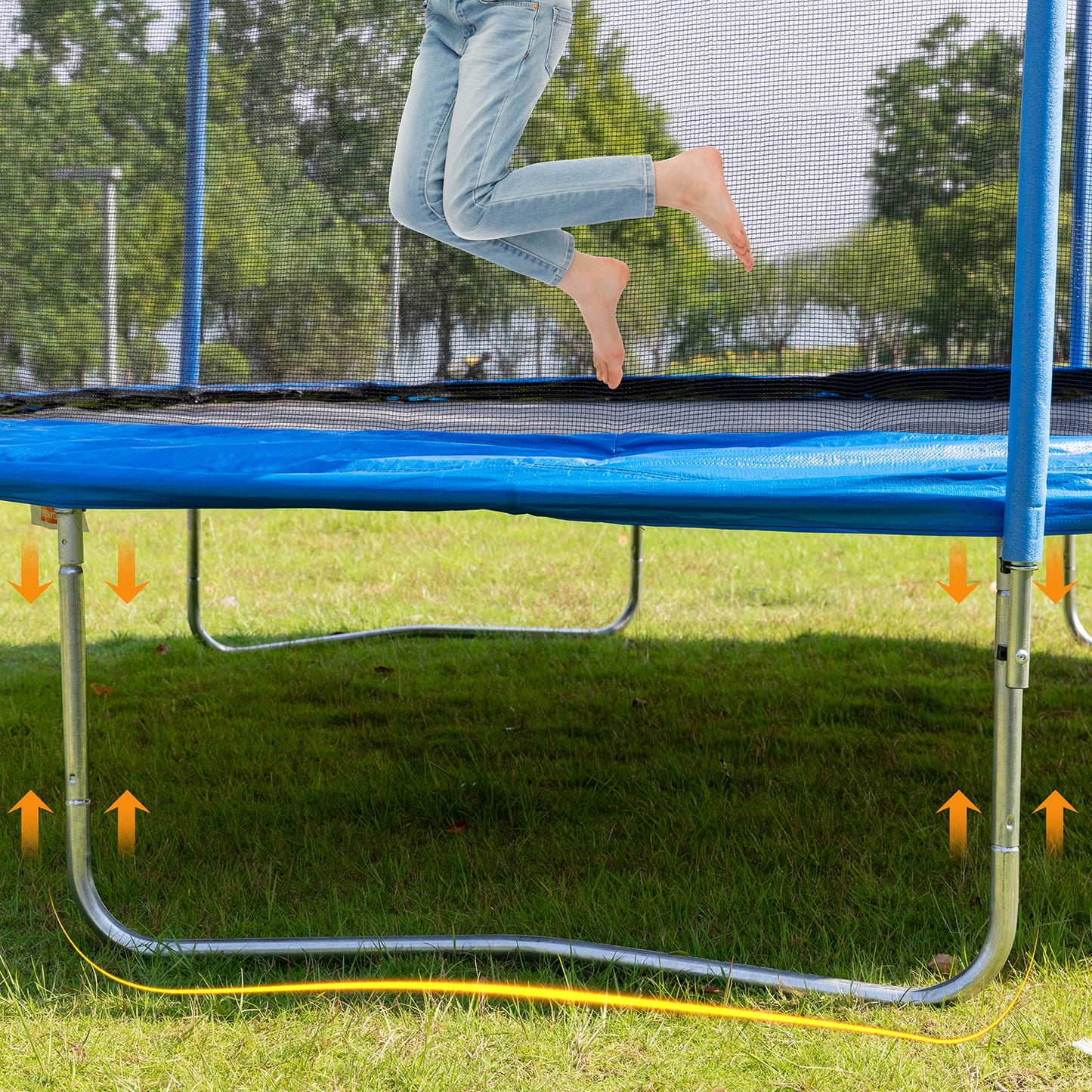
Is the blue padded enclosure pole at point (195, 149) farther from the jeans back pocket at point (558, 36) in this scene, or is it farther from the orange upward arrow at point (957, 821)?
the orange upward arrow at point (957, 821)

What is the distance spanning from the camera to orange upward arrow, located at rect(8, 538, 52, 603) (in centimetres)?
305

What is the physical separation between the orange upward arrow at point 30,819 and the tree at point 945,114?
1.45 m

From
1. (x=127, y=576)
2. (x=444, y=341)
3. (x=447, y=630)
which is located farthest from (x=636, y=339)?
(x=127, y=576)

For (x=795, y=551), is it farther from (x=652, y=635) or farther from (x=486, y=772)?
(x=486, y=772)

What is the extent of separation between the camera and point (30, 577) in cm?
319

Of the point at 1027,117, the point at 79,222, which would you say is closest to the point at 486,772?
the point at 79,222

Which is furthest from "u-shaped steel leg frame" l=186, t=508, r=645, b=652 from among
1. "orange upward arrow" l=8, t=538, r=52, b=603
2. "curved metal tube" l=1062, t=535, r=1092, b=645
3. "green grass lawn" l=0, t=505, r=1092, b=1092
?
"curved metal tube" l=1062, t=535, r=1092, b=645

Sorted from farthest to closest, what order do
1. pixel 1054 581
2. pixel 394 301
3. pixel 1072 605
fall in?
pixel 1054 581, pixel 1072 605, pixel 394 301

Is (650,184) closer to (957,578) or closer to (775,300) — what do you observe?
(775,300)

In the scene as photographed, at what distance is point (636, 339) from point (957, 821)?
0.82 m

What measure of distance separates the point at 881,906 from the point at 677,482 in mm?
578

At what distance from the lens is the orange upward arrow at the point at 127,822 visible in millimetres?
1563

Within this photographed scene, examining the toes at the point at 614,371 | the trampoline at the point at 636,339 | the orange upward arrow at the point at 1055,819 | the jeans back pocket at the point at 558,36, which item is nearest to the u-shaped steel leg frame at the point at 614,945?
the trampoline at the point at 636,339

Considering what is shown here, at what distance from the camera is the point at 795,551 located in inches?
141
